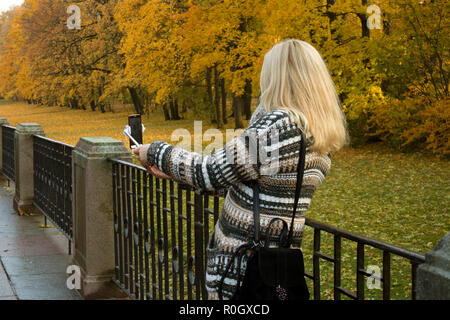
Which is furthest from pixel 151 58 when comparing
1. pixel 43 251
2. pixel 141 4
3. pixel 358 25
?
pixel 43 251

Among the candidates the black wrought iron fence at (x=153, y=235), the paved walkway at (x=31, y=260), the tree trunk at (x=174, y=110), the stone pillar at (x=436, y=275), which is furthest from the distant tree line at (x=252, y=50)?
the stone pillar at (x=436, y=275)

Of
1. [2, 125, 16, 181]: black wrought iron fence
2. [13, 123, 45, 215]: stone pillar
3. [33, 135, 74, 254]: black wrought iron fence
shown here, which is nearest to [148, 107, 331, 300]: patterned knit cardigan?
[33, 135, 74, 254]: black wrought iron fence

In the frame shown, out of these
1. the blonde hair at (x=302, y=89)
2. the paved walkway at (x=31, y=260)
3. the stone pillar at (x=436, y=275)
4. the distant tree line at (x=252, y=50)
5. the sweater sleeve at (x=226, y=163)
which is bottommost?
the paved walkway at (x=31, y=260)

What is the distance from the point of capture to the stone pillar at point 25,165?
30.5 ft

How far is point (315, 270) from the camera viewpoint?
118 inches

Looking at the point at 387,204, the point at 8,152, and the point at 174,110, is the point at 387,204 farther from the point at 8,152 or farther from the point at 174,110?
the point at 174,110

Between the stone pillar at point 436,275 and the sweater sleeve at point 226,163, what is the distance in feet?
2.67

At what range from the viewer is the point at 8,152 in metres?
11.8

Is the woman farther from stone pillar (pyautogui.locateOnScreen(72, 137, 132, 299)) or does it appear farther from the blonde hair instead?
stone pillar (pyautogui.locateOnScreen(72, 137, 132, 299))

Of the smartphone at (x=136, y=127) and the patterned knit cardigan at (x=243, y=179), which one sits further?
the smartphone at (x=136, y=127)

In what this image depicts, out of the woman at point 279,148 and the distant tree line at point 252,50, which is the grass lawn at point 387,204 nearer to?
the distant tree line at point 252,50

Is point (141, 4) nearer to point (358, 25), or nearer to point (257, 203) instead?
point (358, 25)
